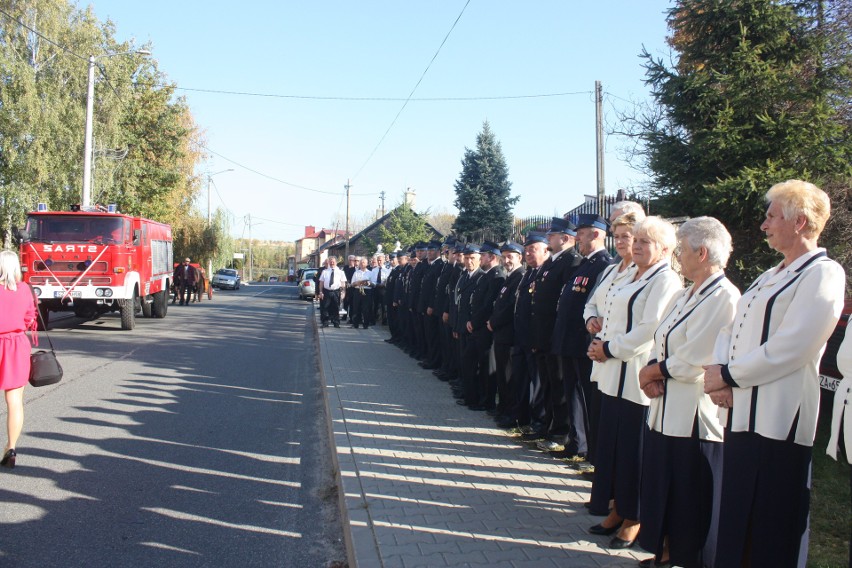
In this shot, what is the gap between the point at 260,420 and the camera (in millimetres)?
8305

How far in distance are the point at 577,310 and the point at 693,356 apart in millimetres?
2218

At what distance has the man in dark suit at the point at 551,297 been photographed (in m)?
6.58

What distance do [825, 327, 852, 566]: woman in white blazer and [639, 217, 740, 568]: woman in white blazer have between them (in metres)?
0.80

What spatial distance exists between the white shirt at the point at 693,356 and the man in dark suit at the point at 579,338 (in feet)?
6.52

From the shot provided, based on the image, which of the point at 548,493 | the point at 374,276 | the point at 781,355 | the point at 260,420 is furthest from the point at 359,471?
the point at 374,276

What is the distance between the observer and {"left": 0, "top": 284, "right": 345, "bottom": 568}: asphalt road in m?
4.53

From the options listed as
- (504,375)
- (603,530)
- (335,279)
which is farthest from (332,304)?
(603,530)

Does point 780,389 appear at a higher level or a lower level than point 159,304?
higher

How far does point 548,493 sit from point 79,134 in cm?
2986

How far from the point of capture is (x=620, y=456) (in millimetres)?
→ 4309

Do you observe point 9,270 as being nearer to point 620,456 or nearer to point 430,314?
point 620,456

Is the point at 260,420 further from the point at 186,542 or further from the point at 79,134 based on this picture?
the point at 79,134

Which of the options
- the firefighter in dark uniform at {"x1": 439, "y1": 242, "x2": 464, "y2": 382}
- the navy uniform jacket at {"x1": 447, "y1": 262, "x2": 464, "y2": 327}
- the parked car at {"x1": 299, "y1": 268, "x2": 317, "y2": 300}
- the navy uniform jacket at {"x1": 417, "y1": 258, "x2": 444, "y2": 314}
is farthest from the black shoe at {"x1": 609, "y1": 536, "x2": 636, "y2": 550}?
the parked car at {"x1": 299, "y1": 268, "x2": 317, "y2": 300}

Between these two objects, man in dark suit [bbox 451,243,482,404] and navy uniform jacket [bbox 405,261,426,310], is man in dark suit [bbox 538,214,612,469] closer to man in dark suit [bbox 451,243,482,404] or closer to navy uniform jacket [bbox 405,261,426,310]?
man in dark suit [bbox 451,243,482,404]
